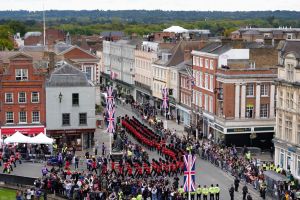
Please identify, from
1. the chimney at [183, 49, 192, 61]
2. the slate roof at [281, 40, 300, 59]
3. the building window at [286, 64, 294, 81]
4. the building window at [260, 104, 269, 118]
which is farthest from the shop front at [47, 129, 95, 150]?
the chimney at [183, 49, 192, 61]

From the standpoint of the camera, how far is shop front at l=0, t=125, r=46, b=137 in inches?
2562

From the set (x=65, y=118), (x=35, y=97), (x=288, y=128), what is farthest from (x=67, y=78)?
(x=288, y=128)

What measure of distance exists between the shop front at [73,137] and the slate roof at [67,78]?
475cm

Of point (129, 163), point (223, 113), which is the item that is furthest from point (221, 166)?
point (223, 113)

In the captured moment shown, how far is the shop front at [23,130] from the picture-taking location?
6506 cm

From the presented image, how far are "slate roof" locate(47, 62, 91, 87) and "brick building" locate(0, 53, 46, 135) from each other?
4.03ft

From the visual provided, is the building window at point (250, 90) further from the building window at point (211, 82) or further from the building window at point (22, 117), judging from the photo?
the building window at point (22, 117)

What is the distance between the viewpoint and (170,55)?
318 ft

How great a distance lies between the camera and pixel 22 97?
217 feet

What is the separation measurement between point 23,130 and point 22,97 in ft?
11.2

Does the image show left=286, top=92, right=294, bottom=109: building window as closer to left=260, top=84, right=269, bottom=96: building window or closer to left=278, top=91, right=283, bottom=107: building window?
left=278, top=91, right=283, bottom=107: building window

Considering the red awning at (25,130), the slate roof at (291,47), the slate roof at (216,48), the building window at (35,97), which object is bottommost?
the red awning at (25,130)

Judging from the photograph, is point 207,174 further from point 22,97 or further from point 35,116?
point 22,97

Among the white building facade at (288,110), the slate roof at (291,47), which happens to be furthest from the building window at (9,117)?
the slate roof at (291,47)
